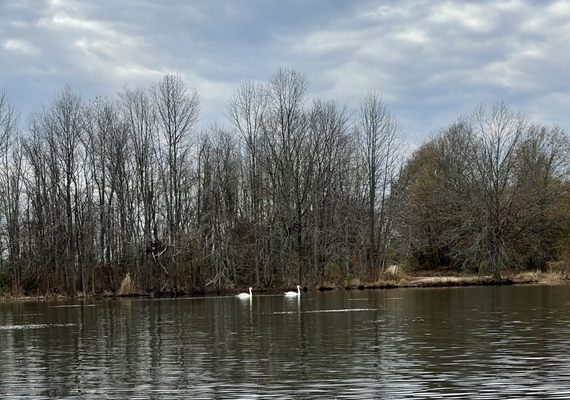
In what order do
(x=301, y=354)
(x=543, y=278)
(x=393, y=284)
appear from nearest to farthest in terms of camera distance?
(x=301, y=354), (x=543, y=278), (x=393, y=284)

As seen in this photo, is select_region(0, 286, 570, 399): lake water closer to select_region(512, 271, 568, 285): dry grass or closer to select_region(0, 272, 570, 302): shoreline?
select_region(0, 272, 570, 302): shoreline

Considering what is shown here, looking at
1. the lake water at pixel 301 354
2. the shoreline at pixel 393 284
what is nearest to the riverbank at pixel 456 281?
the shoreline at pixel 393 284

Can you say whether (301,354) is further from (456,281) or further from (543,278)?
(543,278)

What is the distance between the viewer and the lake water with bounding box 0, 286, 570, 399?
15.5 meters

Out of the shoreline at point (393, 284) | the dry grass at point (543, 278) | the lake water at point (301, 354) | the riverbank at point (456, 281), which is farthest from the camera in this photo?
the riverbank at point (456, 281)

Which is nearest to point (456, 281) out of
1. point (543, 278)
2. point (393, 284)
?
point (393, 284)

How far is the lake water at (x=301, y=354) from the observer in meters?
15.5

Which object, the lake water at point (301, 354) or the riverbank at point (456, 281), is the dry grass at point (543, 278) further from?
the lake water at point (301, 354)

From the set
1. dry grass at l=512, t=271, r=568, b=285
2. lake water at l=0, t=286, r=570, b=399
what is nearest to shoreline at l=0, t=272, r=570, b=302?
dry grass at l=512, t=271, r=568, b=285

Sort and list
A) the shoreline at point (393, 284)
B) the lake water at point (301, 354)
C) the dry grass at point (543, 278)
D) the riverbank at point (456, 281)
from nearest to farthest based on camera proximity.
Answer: the lake water at point (301, 354) → the dry grass at point (543, 278) → the shoreline at point (393, 284) → the riverbank at point (456, 281)

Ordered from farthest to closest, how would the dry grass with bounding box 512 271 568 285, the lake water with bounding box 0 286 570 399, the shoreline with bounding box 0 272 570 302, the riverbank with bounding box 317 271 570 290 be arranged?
the riverbank with bounding box 317 271 570 290 < the shoreline with bounding box 0 272 570 302 < the dry grass with bounding box 512 271 568 285 < the lake water with bounding box 0 286 570 399

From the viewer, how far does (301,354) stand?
2091 cm

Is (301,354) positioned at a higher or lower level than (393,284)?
higher

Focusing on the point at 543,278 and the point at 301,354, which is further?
the point at 543,278
